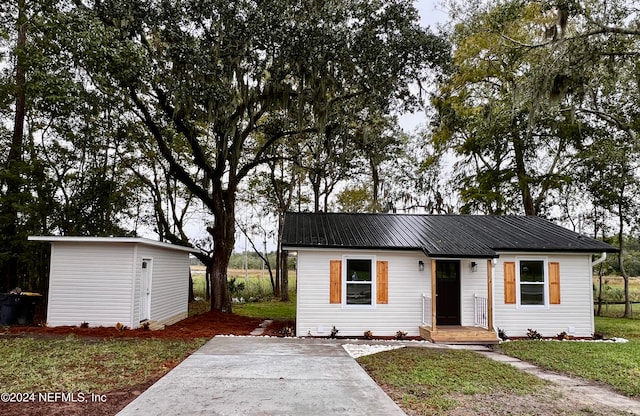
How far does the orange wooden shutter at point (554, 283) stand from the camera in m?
10.1

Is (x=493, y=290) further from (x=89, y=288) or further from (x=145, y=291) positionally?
(x=89, y=288)

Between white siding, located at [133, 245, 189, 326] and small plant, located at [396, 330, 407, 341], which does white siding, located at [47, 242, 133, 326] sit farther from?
small plant, located at [396, 330, 407, 341]

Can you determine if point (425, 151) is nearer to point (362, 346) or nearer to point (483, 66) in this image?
point (483, 66)

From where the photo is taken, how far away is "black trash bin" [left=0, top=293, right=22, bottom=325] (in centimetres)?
974

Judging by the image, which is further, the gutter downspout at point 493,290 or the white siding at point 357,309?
the white siding at point 357,309

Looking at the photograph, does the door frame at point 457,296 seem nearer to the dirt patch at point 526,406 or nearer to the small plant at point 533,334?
the small plant at point 533,334

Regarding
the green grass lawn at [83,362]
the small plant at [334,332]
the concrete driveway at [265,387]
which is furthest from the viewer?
the small plant at [334,332]

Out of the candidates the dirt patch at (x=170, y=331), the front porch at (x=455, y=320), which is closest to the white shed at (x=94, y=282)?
the dirt patch at (x=170, y=331)

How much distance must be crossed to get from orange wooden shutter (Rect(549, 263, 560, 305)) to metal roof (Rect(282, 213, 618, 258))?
47 centimetres

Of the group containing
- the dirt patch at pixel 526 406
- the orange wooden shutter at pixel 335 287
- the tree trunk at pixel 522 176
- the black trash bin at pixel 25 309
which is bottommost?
the dirt patch at pixel 526 406

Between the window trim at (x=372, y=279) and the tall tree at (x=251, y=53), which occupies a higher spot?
the tall tree at (x=251, y=53)

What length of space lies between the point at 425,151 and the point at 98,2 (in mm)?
15512

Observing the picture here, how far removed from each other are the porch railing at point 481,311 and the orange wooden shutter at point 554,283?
5.51 ft

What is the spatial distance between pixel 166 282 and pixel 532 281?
360 inches
